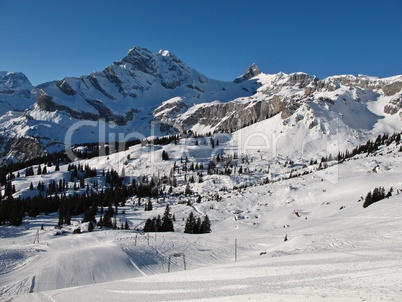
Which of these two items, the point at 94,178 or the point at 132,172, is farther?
the point at 132,172

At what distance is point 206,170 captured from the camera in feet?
593

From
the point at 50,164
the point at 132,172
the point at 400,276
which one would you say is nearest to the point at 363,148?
the point at 132,172

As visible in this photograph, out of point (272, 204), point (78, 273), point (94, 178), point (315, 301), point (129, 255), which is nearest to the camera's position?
point (315, 301)

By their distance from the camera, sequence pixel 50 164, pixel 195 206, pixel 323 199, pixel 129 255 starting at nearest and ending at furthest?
1. pixel 129 255
2. pixel 323 199
3. pixel 195 206
4. pixel 50 164

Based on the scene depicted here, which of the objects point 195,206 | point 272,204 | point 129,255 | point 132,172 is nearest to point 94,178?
point 132,172

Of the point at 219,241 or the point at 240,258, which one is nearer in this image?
the point at 240,258

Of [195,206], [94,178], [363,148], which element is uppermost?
[363,148]

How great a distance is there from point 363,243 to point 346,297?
23.5 metres

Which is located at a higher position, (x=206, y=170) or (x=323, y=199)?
(x=206, y=170)

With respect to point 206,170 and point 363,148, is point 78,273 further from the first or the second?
point 363,148

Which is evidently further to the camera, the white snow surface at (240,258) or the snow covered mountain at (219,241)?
the snow covered mountain at (219,241)

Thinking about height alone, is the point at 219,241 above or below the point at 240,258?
below

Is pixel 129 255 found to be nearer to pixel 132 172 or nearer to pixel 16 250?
pixel 16 250

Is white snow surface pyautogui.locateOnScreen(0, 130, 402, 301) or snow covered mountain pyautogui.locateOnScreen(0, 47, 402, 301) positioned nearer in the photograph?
white snow surface pyautogui.locateOnScreen(0, 130, 402, 301)
